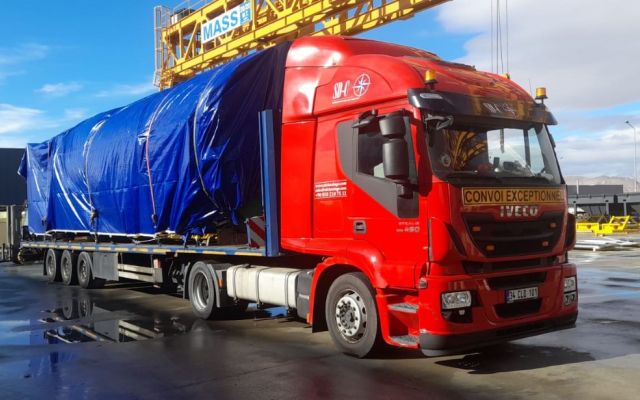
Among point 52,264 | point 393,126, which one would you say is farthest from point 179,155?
point 52,264

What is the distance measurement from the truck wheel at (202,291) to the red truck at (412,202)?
161cm

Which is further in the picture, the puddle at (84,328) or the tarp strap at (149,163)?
the tarp strap at (149,163)

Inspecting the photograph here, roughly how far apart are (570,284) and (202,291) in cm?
564

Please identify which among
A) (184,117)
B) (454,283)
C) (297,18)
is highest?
(297,18)

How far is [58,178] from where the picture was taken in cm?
1461

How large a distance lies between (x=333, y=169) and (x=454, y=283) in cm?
203

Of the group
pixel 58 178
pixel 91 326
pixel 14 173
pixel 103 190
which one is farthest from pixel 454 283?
pixel 14 173

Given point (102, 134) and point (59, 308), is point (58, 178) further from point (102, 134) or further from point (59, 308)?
point (59, 308)

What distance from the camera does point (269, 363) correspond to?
6422 mm

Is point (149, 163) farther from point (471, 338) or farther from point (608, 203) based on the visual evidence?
point (608, 203)

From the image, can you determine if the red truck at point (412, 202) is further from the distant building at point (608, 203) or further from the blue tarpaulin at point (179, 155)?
the distant building at point (608, 203)

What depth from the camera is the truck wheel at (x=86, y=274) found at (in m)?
13.7

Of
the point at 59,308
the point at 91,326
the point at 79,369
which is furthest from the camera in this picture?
the point at 59,308

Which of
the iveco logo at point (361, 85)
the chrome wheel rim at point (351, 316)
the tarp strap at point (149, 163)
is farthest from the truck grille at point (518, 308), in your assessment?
the tarp strap at point (149, 163)
